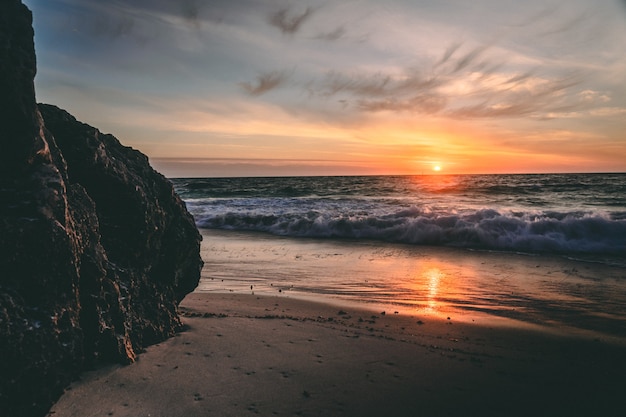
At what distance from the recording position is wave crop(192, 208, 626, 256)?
11.8 metres

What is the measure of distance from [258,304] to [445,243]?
8.24m

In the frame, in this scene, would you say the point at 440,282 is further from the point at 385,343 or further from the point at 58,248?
the point at 58,248

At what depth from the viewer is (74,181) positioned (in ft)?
12.2

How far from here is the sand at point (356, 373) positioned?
121 inches

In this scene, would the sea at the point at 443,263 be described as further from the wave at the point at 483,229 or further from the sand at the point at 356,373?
the sand at the point at 356,373

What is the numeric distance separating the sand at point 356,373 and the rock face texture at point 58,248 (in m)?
0.32

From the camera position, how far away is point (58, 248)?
2.80 metres

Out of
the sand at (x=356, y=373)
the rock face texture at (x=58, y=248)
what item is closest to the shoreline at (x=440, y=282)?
the sand at (x=356, y=373)

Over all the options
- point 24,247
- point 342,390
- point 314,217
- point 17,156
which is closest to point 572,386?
point 342,390

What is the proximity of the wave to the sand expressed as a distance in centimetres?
776

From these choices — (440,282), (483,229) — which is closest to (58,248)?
(440,282)

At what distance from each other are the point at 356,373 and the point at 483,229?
10.5 m

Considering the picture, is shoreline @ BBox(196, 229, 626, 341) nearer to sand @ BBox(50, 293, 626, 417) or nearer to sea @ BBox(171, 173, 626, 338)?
sea @ BBox(171, 173, 626, 338)

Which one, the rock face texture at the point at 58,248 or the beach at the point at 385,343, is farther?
the beach at the point at 385,343
